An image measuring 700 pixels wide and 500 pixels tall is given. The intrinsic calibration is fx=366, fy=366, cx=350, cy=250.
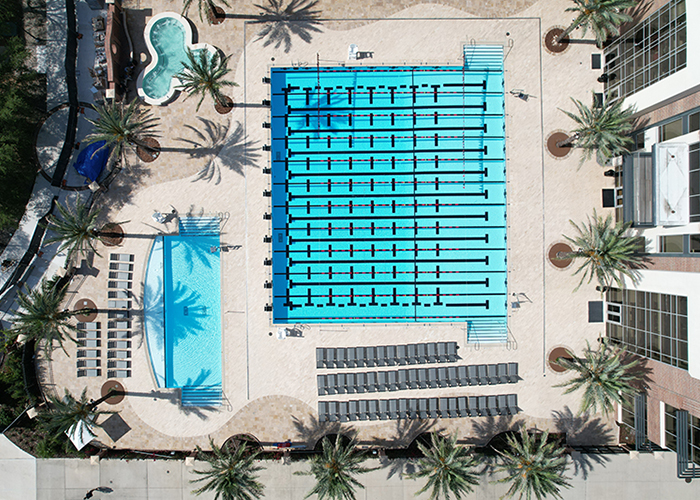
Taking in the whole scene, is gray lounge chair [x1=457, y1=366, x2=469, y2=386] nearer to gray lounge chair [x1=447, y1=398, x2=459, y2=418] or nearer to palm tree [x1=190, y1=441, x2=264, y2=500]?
gray lounge chair [x1=447, y1=398, x2=459, y2=418]

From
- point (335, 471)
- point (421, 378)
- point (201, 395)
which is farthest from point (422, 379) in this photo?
point (201, 395)

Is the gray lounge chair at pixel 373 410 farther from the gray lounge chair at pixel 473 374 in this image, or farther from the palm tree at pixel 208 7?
the palm tree at pixel 208 7

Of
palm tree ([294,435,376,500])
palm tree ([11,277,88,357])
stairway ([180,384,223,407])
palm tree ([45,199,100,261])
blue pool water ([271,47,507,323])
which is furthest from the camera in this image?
blue pool water ([271,47,507,323])

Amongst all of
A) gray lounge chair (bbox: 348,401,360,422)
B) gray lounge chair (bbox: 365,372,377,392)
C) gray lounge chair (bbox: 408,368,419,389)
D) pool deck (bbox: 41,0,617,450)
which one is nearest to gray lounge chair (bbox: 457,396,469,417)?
pool deck (bbox: 41,0,617,450)

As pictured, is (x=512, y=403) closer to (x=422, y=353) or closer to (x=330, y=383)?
(x=422, y=353)

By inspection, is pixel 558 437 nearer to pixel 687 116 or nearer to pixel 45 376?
pixel 687 116

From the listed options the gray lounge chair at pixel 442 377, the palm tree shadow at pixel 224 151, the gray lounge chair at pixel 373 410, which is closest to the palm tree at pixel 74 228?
the palm tree shadow at pixel 224 151

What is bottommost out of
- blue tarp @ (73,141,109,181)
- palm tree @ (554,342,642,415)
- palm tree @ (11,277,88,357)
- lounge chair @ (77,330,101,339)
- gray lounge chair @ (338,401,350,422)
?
gray lounge chair @ (338,401,350,422)
